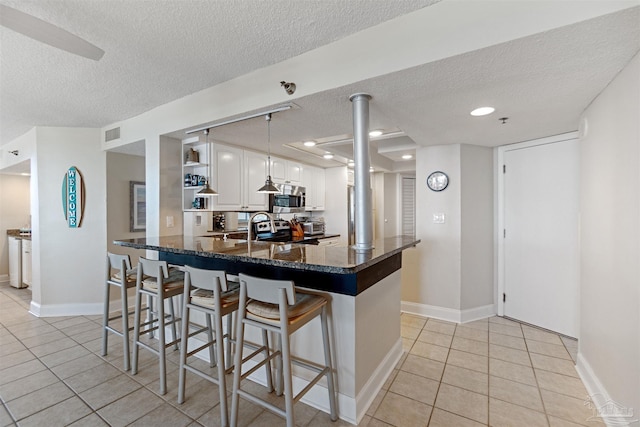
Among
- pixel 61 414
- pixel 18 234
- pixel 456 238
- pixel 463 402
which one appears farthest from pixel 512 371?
pixel 18 234

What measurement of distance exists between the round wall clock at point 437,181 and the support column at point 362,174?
184 cm

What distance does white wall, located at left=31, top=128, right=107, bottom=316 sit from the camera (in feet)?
11.9

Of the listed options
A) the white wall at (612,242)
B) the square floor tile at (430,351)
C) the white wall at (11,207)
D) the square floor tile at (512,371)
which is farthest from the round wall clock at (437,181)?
the white wall at (11,207)

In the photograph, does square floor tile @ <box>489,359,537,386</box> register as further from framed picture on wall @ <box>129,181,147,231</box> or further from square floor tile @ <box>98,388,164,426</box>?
framed picture on wall @ <box>129,181,147,231</box>

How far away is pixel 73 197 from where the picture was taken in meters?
3.66

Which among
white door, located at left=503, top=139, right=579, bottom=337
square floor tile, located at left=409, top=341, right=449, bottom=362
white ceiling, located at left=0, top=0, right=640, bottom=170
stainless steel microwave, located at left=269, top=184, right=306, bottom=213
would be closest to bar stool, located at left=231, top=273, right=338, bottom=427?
square floor tile, located at left=409, top=341, right=449, bottom=362

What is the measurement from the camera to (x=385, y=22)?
1.70 meters

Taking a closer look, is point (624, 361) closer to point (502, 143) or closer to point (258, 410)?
point (258, 410)

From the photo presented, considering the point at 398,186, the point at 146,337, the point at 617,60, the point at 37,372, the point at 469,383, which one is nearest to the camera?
the point at 617,60

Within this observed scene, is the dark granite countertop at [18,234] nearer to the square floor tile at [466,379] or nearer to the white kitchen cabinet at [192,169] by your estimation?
the white kitchen cabinet at [192,169]

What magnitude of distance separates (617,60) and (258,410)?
9.70ft

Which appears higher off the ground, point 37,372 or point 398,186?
point 398,186

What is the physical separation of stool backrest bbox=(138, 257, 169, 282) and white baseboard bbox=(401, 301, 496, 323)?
2.89 m

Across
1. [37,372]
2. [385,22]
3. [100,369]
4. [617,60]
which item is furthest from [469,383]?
[37,372]
